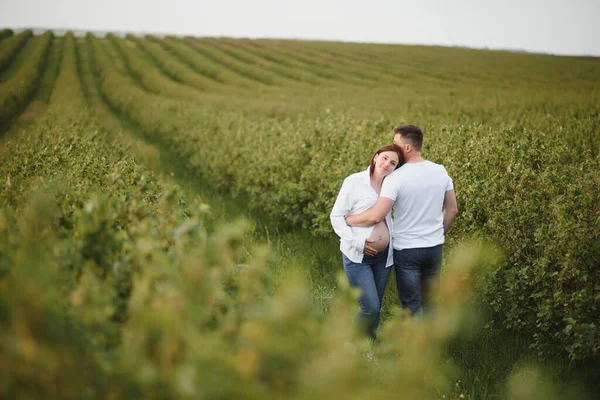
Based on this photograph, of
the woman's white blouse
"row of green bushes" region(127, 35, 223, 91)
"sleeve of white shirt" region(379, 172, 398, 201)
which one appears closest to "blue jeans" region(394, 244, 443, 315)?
the woman's white blouse

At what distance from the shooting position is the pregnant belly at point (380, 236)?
396 cm

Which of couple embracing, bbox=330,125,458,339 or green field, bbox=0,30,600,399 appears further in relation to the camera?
couple embracing, bbox=330,125,458,339

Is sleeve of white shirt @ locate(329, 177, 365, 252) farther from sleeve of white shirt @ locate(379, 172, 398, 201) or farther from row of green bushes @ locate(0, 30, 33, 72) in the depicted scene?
row of green bushes @ locate(0, 30, 33, 72)

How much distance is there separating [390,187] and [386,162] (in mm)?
219

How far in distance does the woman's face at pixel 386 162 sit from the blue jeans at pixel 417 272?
73 centimetres

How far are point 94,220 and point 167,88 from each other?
128ft

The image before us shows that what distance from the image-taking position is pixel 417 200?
12.9ft

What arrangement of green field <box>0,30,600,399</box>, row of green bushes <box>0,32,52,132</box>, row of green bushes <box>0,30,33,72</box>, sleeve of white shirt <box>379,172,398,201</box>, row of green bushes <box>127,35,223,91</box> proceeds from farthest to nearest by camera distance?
row of green bushes <box>0,30,33,72</box>
row of green bushes <box>127,35,223,91</box>
row of green bushes <box>0,32,52,132</box>
sleeve of white shirt <box>379,172,398,201</box>
green field <box>0,30,600,399</box>

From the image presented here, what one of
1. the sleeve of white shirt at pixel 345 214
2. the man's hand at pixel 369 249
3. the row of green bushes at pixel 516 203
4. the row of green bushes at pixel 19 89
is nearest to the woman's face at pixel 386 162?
the sleeve of white shirt at pixel 345 214

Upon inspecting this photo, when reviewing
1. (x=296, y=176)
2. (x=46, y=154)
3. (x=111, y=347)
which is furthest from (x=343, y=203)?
(x=296, y=176)

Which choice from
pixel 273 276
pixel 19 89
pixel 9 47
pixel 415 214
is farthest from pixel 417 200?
pixel 9 47

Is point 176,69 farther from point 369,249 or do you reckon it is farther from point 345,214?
point 369,249

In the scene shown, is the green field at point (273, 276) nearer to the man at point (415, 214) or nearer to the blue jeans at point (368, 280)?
the blue jeans at point (368, 280)

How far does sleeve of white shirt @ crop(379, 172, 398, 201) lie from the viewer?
3.85 m
